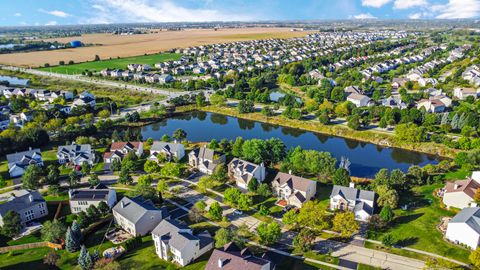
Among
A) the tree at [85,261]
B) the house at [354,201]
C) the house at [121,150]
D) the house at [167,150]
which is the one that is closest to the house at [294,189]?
the house at [354,201]

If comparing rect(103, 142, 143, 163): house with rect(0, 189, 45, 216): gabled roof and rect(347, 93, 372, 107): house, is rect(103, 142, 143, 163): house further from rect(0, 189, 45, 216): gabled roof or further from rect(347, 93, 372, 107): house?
rect(347, 93, 372, 107): house

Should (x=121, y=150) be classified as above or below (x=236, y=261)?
above

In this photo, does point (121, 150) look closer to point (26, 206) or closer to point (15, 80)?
point (26, 206)

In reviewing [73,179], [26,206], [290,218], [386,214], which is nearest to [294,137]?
[386,214]

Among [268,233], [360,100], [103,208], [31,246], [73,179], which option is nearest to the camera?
[268,233]

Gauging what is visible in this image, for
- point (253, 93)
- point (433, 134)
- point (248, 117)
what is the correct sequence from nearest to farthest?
point (433, 134) < point (248, 117) < point (253, 93)

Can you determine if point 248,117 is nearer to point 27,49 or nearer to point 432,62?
point 432,62

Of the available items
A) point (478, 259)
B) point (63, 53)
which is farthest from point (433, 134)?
point (63, 53)
